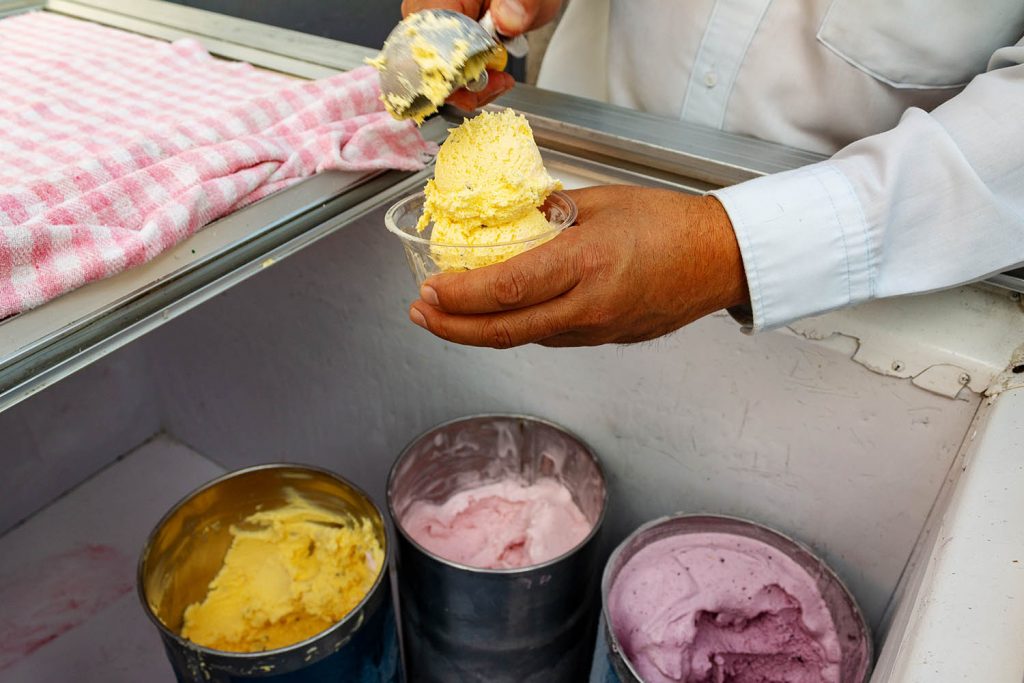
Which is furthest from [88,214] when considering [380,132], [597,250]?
[597,250]

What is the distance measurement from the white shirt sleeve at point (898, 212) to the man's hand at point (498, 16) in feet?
0.85

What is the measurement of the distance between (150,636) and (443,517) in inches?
25.6

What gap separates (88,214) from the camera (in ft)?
2.19

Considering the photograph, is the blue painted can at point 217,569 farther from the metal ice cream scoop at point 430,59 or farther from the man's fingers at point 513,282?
the metal ice cream scoop at point 430,59

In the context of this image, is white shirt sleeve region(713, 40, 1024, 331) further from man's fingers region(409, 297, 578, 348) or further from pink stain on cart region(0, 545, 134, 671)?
pink stain on cart region(0, 545, 134, 671)

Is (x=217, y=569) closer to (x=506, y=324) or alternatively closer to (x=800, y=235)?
(x=506, y=324)

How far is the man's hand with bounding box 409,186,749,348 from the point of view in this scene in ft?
2.00

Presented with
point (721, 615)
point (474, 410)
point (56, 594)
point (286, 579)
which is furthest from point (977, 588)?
point (56, 594)

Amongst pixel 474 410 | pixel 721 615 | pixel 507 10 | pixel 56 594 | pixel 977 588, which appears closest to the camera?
pixel 977 588

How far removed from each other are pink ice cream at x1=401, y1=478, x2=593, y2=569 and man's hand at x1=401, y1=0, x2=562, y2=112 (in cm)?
57

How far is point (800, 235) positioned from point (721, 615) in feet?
1.56

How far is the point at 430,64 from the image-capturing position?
62 cm

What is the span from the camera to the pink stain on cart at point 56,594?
48.8 inches

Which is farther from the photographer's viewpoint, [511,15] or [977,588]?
[511,15]
